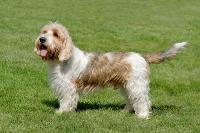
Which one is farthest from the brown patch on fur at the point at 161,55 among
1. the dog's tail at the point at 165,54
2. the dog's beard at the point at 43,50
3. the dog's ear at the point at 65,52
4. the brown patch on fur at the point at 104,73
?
the dog's beard at the point at 43,50

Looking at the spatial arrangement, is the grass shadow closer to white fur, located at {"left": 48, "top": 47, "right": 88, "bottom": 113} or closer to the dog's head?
white fur, located at {"left": 48, "top": 47, "right": 88, "bottom": 113}

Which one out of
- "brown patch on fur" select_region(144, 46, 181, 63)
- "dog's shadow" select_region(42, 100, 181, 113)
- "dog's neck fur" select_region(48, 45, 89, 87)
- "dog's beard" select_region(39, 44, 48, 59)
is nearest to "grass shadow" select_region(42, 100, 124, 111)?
"dog's shadow" select_region(42, 100, 181, 113)

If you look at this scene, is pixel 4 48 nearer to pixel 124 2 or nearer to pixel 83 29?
pixel 83 29

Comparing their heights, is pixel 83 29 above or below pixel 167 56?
below

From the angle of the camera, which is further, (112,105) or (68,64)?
(112,105)

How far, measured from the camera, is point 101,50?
810 inches

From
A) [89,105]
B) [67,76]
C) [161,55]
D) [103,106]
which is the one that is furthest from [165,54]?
[67,76]

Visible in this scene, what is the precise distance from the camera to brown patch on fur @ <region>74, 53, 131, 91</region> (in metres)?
10.9

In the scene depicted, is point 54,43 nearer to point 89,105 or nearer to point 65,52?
point 65,52

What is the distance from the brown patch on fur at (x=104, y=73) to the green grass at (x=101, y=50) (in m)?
0.60

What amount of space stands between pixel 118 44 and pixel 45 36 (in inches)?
482

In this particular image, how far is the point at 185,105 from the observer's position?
12.7m

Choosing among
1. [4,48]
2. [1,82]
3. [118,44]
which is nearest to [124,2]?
[118,44]

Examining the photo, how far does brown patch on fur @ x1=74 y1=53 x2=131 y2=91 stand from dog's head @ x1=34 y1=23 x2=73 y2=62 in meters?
0.57
